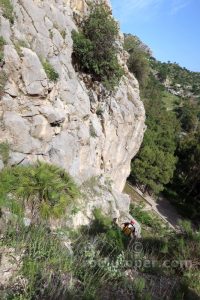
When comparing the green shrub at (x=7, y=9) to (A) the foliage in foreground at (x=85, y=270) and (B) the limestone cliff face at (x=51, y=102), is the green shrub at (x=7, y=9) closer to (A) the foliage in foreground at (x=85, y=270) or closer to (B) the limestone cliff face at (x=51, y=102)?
(B) the limestone cliff face at (x=51, y=102)

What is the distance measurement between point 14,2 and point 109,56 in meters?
5.37

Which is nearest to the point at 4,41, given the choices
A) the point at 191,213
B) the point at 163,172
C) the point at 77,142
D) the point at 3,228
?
the point at 77,142

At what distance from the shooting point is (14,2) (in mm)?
13867

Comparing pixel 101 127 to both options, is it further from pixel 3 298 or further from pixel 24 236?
pixel 3 298

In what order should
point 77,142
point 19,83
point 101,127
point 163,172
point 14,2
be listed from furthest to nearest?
point 163,172 < point 101,127 < point 77,142 < point 14,2 < point 19,83

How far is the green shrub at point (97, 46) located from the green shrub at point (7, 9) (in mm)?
4466

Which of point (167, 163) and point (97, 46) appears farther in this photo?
point (167, 163)

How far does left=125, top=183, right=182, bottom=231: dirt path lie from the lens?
3053cm

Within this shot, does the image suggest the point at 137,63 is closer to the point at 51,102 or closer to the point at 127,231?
the point at 51,102

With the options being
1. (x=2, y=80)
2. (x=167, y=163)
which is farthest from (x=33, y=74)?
(x=167, y=163)

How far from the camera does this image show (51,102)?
555 inches

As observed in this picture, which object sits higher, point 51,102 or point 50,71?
point 50,71

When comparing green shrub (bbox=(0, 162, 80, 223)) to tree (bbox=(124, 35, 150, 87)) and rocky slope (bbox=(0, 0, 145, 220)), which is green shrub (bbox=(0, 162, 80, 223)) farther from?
tree (bbox=(124, 35, 150, 87))

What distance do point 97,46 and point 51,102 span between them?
467 centimetres
